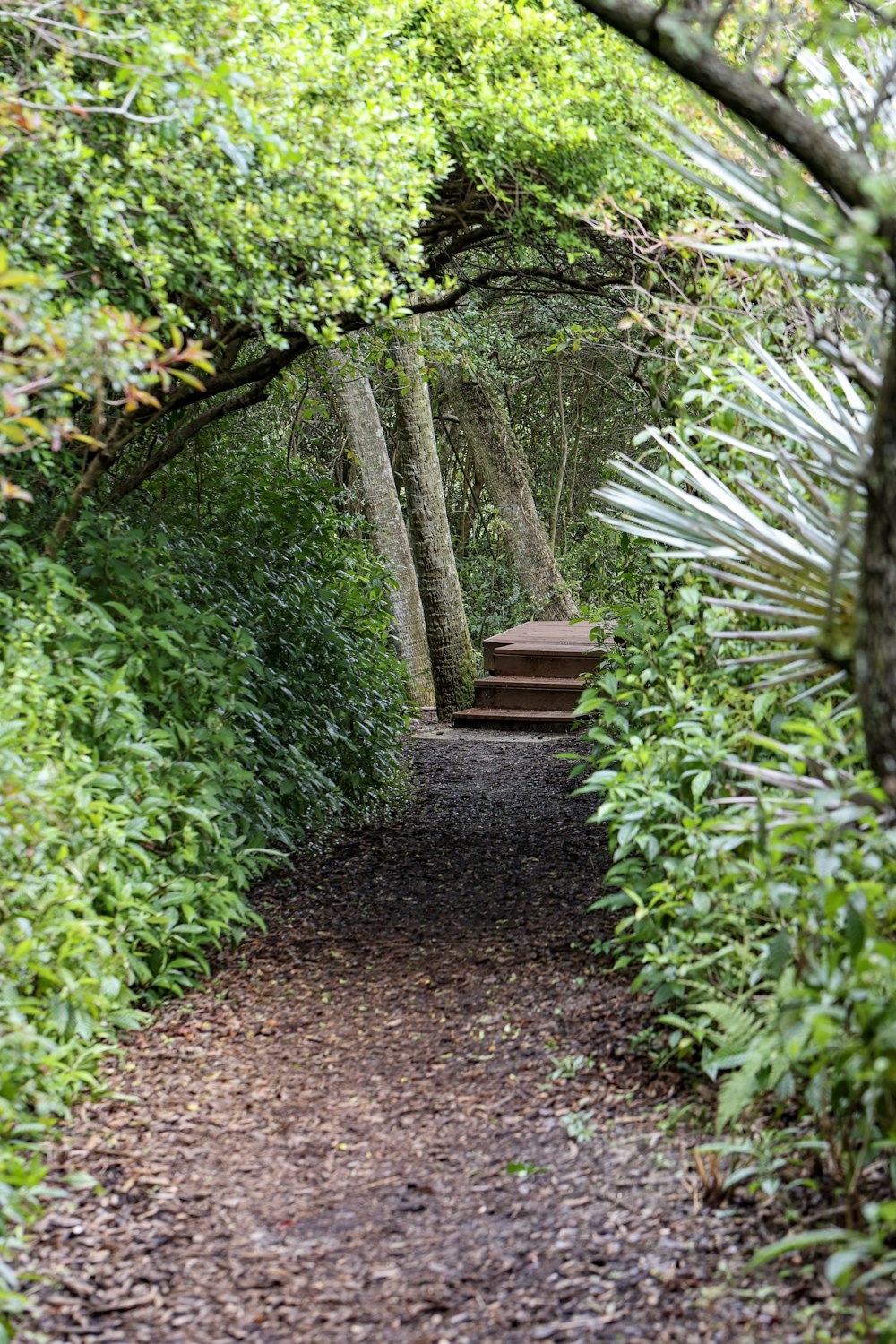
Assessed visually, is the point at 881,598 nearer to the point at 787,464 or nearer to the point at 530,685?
the point at 787,464

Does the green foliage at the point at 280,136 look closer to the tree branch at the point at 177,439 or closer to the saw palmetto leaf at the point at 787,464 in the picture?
the tree branch at the point at 177,439

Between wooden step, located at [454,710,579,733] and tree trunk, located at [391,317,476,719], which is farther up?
tree trunk, located at [391,317,476,719]

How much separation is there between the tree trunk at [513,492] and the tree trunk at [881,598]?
9.85 m

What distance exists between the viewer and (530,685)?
9734mm

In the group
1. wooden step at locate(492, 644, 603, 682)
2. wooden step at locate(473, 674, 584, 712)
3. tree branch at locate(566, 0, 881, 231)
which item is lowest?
wooden step at locate(473, 674, 584, 712)

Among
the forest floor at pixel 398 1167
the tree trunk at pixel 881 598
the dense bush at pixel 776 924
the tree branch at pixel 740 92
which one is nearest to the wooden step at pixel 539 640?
the forest floor at pixel 398 1167

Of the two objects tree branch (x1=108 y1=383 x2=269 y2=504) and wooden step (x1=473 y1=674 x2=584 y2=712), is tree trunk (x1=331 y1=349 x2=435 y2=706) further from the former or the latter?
tree branch (x1=108 y1=383 x2=269 y2=504)

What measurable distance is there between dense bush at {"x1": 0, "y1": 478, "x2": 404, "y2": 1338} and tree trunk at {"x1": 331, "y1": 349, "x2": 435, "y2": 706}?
8.93ft

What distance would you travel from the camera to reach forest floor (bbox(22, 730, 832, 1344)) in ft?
7.86

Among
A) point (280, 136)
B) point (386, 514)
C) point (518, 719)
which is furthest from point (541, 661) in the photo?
point (280, 136)

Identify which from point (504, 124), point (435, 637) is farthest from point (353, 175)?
point (435, 637)

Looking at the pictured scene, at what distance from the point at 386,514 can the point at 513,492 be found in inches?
106

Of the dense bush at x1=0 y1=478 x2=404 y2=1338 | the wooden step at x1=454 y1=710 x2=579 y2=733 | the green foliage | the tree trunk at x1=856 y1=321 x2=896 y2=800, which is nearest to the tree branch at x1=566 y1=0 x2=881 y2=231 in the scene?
the tree trunk at x1=856 y1=321 x2=896 y2=800

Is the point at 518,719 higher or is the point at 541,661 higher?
the point at 541,661
